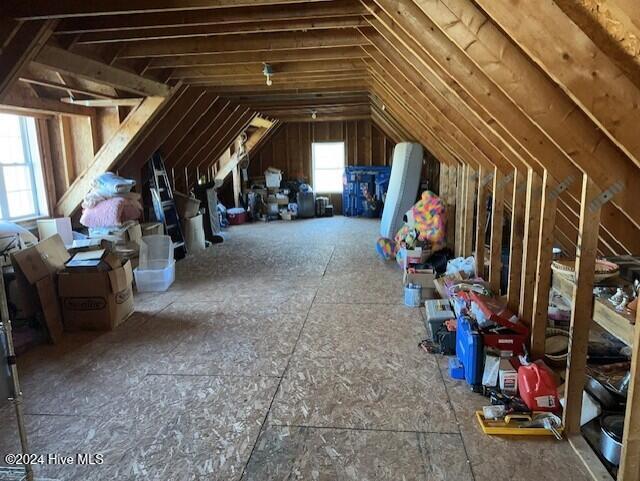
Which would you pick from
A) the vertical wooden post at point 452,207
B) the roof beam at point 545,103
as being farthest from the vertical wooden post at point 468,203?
the roof beam at point 545,103

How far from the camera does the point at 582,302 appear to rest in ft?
6.65

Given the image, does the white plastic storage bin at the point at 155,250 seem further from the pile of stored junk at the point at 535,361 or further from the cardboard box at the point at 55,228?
the pile of stored junk at the point at 535,361

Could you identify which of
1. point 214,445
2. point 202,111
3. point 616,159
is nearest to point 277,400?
point 214,445

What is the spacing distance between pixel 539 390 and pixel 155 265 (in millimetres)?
4192

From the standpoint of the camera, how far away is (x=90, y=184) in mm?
5152

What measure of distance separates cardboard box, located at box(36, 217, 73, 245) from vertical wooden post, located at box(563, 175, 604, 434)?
4835 mm

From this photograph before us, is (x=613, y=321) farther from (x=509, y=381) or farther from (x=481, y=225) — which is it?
(x=481, y=225)

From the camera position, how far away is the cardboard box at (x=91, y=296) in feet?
11.7

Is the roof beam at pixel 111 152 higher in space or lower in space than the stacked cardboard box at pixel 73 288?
higher

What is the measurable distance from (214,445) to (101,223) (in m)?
3.50

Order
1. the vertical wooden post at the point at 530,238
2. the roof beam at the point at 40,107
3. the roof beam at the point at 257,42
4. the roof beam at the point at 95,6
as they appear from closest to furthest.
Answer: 1. the vertical wooden post at the point at 530,238
2. the roof beam at the point at 95,6
3. the roof beam at the point at 257,42
4. the roof beam at the point at 40,107

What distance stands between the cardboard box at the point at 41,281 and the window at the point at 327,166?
823cm

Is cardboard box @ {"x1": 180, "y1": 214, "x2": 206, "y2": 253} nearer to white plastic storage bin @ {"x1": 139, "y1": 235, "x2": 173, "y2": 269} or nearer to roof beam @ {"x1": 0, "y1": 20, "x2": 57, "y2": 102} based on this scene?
white plastic storage bin @ {"x1": 139, "y1": 235, "x2": 173, "y2": 269}

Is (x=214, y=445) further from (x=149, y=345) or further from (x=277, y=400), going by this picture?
(x=149, y=345)
